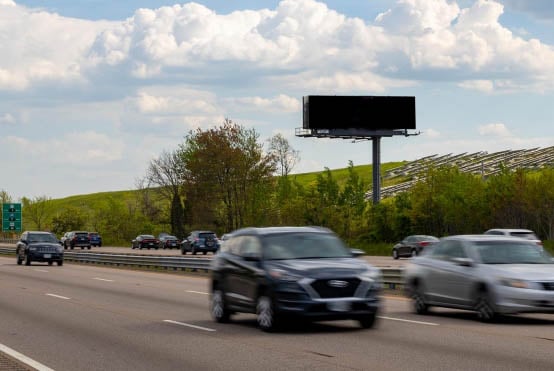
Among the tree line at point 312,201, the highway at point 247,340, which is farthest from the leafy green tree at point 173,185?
the highway at point 247,340

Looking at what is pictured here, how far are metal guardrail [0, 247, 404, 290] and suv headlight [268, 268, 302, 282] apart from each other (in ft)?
38.8

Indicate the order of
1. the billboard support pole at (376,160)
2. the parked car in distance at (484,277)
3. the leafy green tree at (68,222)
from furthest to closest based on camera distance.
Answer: the leafy green tree at (68,222) < the billboard support pole at (376,160) < the parked car in distance at (484,277)

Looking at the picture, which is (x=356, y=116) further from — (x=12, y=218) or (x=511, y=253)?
(x=511, y=253)

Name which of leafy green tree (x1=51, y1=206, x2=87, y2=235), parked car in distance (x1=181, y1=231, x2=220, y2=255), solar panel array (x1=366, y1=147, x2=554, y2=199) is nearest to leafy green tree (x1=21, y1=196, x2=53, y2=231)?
leafy green tree (x1=51, y1=206, x2=87, y2=235)

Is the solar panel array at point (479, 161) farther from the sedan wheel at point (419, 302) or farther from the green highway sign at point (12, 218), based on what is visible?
the sedan wheel at point (419, 302)

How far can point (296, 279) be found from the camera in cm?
1658

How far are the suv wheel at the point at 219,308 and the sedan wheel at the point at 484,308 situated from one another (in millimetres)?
4355

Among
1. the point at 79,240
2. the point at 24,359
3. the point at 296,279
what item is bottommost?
the point at 24,359

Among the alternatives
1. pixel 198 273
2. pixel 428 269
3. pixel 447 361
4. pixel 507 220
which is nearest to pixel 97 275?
pixel 198 273

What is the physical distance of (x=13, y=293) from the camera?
29.0 metres

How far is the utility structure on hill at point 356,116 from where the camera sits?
89.4m

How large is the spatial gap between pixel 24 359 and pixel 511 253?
30.6 feet

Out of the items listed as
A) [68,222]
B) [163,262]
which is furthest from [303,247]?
[68,222]

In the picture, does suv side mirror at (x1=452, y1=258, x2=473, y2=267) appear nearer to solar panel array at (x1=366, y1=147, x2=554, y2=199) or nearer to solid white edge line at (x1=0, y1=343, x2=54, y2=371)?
solid white edge line at (x1=0, y1=343, x2=54, y2=371)
